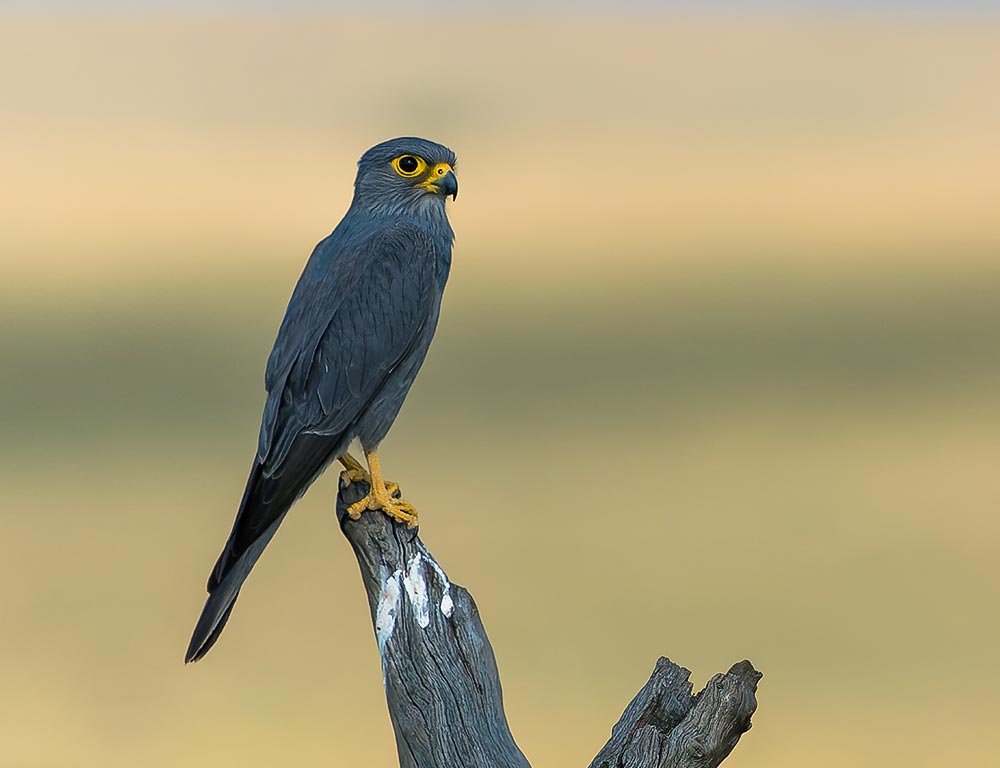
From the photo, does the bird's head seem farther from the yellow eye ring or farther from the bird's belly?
the bird's belly

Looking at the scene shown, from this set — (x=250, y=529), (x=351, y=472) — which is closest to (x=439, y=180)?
(x=351, y=472)

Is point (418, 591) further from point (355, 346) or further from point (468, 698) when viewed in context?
point (355, 346)

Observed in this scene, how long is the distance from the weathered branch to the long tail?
388 millimetres

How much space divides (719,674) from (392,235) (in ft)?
6.36

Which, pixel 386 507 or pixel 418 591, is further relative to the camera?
pixel 386 507

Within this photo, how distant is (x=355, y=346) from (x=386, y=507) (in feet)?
1.88

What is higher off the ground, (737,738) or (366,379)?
(366,379)

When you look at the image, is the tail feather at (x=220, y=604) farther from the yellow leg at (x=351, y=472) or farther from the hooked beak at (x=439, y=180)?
the hooked beak at (x=439, y=180)

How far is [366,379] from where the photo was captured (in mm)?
3771

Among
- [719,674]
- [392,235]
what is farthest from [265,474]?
[719,674]

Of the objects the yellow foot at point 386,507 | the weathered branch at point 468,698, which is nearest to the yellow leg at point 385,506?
Answer: the yellow foot at point 386,507

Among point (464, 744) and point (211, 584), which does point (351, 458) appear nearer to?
point (211, 584)

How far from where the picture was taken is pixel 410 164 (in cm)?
407

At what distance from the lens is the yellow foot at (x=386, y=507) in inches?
140
